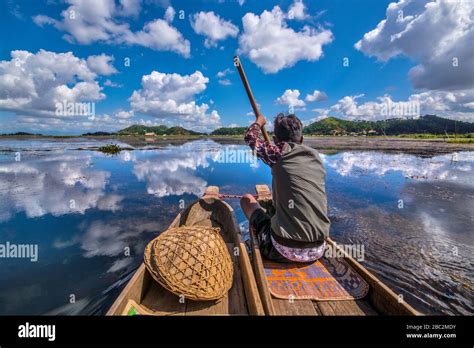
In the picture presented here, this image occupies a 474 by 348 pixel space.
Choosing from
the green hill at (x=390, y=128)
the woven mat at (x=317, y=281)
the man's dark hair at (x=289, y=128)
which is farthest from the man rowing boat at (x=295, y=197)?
the green hill at (x=390, y=128)

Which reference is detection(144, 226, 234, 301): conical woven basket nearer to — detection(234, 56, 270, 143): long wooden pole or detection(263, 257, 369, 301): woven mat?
detection(263, 257, 369, 301): woven mat

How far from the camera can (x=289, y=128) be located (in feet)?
11.4

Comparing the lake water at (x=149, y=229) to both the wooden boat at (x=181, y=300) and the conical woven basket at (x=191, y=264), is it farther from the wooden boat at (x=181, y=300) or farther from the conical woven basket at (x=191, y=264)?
the conical woven basket at (x=191, y=264)

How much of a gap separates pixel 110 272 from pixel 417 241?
Answer: 22.7 feet

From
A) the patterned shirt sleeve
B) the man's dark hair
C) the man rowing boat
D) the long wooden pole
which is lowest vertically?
the man rowing boat

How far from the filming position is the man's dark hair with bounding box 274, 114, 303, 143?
11.4ft

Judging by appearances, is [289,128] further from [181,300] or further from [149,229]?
[149,229]

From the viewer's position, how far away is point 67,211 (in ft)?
25.3

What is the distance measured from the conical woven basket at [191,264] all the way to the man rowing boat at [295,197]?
836 mm

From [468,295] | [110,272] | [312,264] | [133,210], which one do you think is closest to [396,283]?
[468,295]

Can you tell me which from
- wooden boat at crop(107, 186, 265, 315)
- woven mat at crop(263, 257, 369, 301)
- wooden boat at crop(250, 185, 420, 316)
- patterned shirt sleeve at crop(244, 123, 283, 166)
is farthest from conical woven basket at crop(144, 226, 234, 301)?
patterned shirt sleeve at crop(244, 123, 283, 166)

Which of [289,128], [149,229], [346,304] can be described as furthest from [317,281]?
[149,229]
